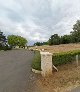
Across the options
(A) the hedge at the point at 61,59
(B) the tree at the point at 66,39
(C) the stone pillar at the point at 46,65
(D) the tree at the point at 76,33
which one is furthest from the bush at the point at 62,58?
(B) the tree at the point at 66,39

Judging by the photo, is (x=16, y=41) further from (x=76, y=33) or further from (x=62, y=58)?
(x=62, y=58)

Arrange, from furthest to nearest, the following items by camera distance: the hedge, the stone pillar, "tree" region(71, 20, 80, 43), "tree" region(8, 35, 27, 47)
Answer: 1. "tree" region(8, 35, 27, 47)
2. "tree" region(71, 20, 80, 43)
3. the hedge
4. the stone pillar

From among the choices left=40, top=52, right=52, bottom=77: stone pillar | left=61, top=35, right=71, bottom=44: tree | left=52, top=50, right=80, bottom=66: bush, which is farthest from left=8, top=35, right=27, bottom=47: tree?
left=40, top=52, right=52, bottom=77: stone pillar

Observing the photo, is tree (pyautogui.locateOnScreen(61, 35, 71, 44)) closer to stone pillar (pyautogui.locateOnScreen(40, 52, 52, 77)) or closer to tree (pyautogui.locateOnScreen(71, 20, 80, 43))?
tree (pyautogui.locateOnScreen(71, 20, 80, 43))

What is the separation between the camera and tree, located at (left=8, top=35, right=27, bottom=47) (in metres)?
107

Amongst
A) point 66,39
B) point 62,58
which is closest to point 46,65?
point 62,58

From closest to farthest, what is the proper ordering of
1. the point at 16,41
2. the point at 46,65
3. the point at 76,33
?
the point at 46,65 → the point at 76,33 → the point at 16,41

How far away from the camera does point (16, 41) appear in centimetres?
10956

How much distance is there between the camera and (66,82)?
45.0 ft

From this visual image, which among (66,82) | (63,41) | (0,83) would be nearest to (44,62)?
(66,82)

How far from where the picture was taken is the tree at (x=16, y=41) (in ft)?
351

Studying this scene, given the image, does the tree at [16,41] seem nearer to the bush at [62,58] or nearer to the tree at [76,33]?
the tree at [76,33]

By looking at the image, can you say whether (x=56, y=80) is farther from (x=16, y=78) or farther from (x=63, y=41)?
(x=63, y=41)

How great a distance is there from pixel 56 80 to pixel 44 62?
5.58 ft
